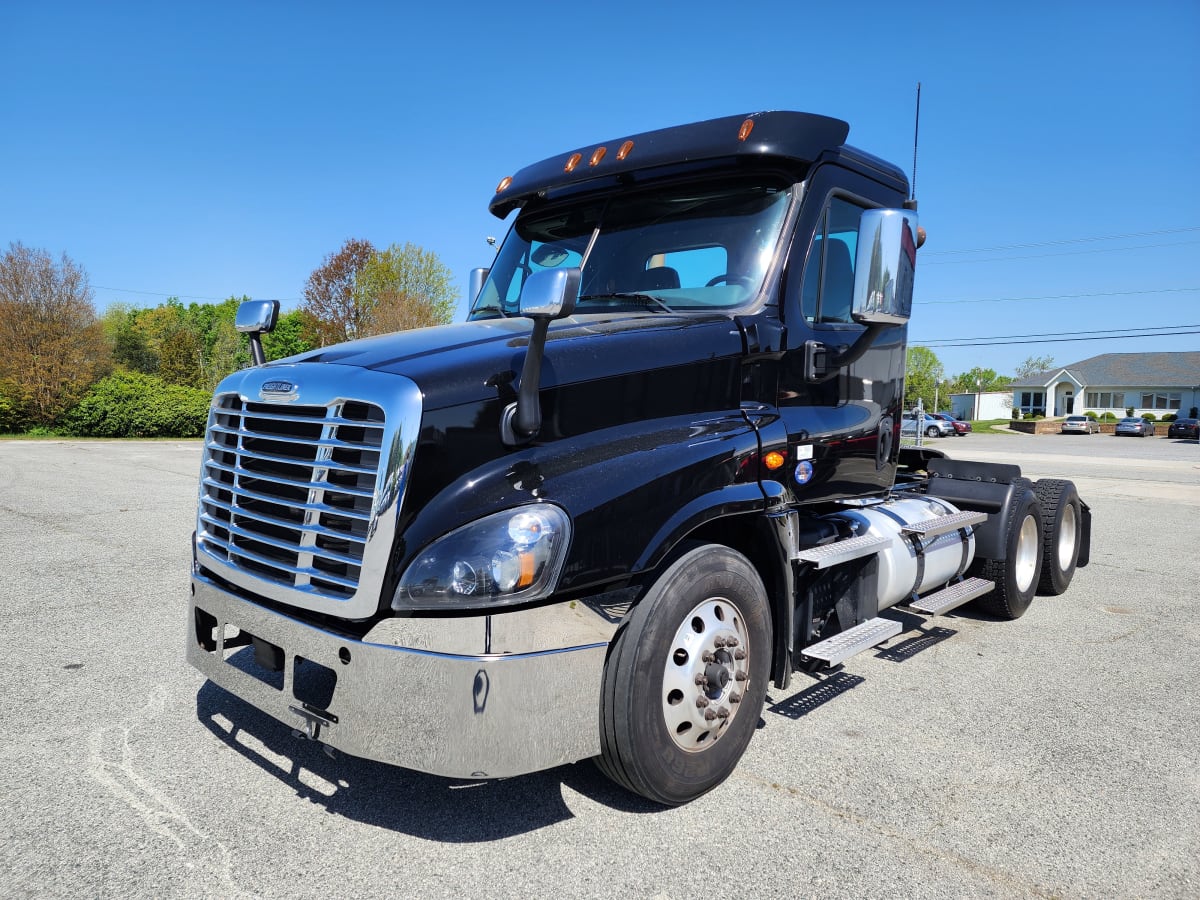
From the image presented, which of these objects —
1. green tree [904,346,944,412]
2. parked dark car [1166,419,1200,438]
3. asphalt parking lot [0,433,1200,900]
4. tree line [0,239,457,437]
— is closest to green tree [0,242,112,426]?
tree line [0,239,457,437]

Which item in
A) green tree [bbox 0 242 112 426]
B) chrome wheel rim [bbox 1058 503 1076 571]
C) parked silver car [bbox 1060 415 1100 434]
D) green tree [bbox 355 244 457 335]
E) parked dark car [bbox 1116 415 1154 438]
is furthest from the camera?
parked silver car [bbox 1060 415 1100 434]

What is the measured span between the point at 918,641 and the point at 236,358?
4953 cm

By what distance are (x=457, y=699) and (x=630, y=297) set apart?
2.01 meters

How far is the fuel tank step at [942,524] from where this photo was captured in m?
4.82

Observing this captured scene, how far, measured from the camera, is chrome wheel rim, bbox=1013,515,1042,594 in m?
6.06

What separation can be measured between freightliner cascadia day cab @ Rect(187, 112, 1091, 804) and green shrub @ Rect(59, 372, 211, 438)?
3142 centimetres

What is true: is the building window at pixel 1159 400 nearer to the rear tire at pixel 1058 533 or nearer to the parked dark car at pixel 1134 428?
the parked dark car at pixel 1134 428

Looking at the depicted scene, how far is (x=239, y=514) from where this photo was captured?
315cm

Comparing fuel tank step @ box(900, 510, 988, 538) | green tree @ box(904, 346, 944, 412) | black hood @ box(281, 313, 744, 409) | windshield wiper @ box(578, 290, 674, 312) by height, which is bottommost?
fuel tank step @ box(900, 510, 988, 538)

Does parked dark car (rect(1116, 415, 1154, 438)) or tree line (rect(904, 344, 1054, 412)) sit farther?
tree line (rect(904, 344, 1054, 412))

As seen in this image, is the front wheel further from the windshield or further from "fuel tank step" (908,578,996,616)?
"fuel tank step" (908,578,996,616)

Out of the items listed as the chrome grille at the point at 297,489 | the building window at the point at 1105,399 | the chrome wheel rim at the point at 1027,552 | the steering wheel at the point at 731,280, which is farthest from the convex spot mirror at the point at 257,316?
the building window at the point at 1105,399

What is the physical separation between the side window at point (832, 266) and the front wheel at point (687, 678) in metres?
1.40

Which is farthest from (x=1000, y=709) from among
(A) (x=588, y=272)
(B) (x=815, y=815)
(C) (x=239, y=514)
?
(C) (x=239, y=514)
